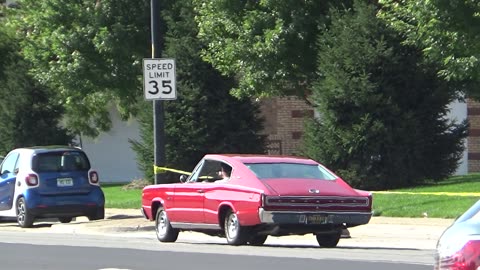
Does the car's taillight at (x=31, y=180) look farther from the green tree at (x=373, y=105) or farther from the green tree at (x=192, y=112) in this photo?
the green tree at (x=192, y=112)

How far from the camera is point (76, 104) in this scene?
3688 cm

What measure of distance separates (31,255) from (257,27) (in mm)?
11271

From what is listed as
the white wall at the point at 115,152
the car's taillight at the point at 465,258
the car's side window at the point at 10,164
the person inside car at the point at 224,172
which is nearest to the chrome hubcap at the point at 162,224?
the person inside car at the point at 224,172

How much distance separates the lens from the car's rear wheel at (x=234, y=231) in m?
16.5

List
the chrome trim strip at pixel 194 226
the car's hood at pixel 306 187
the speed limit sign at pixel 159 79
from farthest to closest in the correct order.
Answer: the speed limit sign at pixel 159 79, the chrome trim strip at pixel 194 226, the car's hood at pixel 306 187

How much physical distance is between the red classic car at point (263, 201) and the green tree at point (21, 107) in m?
19.4

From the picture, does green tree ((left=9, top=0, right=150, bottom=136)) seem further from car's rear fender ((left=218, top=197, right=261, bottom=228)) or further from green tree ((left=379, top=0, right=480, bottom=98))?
car's rear fender ((left=218, top=197, right=261, bottom=228))

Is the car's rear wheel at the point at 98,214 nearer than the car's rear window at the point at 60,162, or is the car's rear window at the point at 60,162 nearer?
the car's rear window at the point at 60,162

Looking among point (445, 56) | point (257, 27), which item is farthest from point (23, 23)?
point (445, 56)

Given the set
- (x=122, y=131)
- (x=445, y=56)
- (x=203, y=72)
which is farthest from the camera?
(x=122, y=131)

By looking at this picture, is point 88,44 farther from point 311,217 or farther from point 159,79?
point 311,217

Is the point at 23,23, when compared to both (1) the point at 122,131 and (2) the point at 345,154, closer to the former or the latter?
(1) the point at 122,131

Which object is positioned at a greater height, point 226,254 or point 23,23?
point 23,23

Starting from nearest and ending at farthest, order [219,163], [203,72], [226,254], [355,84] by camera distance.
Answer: [226,254], [219,163], [355,84], [203,72]
